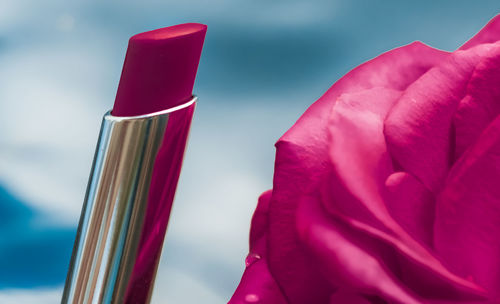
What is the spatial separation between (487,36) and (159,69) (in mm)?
75

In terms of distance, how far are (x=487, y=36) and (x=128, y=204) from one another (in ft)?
0.31

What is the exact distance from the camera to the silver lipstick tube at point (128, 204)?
136 millimetres

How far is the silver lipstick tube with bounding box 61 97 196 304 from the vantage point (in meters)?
0.14

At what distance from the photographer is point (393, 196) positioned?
9 cm

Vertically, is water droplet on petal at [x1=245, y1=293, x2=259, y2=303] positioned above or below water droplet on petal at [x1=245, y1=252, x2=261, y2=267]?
below

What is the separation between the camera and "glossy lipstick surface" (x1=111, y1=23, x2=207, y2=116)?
0.43 feet

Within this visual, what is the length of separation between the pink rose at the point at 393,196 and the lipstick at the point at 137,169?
0.05m

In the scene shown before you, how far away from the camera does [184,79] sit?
0.44ft

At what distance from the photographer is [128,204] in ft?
0.45

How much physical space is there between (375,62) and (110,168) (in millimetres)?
73

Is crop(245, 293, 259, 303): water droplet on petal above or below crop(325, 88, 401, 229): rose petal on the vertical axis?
below

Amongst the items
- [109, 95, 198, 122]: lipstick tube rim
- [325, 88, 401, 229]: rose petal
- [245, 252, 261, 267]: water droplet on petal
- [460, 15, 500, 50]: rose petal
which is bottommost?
[245, 252, 261, 267]: water droplet on petal

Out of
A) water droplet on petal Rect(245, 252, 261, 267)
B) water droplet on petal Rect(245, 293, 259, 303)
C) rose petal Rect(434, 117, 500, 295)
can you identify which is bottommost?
water droplet on petal Rect(245, 293, 259, 303)

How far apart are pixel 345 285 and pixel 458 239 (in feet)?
0.07
